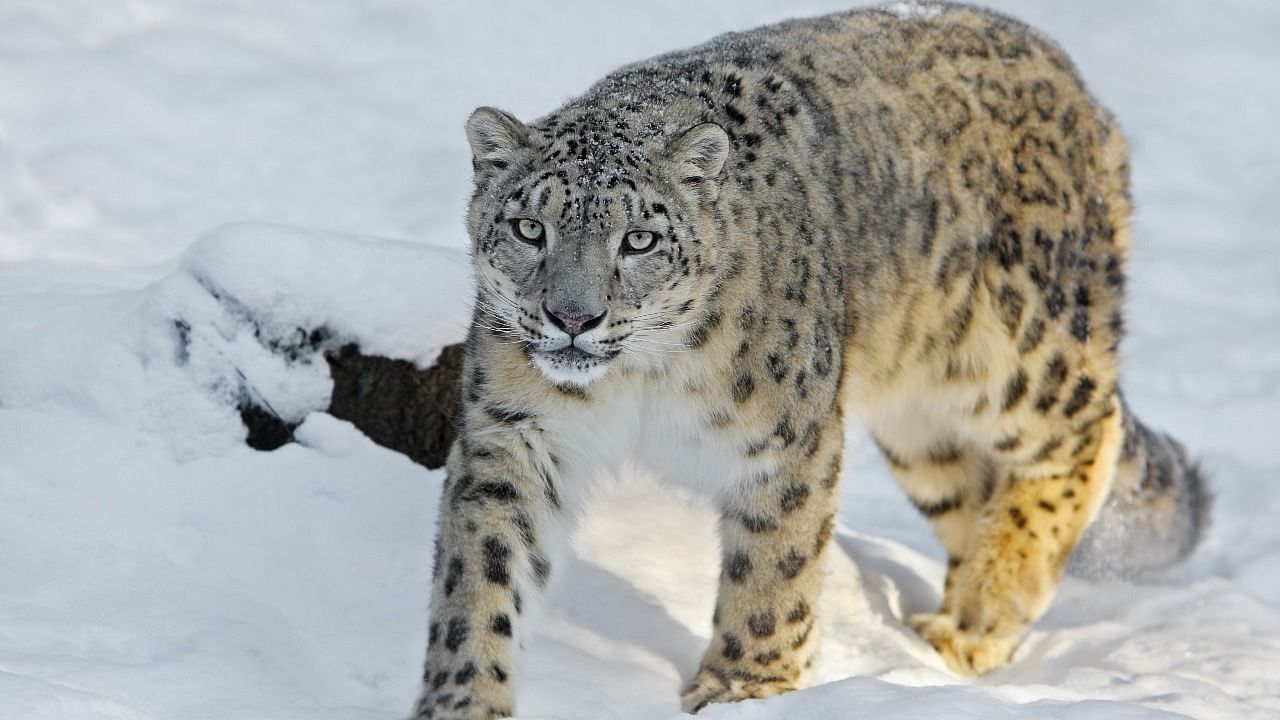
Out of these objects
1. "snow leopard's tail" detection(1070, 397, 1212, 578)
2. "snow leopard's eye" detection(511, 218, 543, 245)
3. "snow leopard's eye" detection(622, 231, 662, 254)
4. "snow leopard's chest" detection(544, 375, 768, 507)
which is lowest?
"snow leopard's tail" detection(1070, 397, 1212, 578)

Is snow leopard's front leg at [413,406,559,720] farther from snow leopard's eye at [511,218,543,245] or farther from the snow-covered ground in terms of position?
snow leopard's eye at [511,218,543,245]

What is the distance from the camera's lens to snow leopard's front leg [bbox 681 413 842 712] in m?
4.50

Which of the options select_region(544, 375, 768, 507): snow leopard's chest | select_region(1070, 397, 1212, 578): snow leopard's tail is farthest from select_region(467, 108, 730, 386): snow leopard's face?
select_region(1070, 397, 1212, 578): snow leopard's tail

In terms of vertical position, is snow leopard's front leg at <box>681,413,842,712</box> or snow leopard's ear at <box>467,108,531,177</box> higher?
snow leopard's ear at <box>467,108,531,177</box>

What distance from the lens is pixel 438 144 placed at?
1008cm

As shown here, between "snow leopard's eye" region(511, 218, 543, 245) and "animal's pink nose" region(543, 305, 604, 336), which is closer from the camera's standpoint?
"animal's pink nose" region(543, 305, 604, 336)

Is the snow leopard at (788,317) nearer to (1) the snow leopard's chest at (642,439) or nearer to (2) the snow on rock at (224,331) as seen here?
(1) the snow leopard's chest at (642,439)

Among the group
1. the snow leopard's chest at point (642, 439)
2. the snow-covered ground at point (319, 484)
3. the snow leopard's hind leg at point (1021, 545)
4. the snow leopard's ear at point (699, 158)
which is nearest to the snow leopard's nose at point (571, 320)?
the snow leopard's chest at point (642, 439)

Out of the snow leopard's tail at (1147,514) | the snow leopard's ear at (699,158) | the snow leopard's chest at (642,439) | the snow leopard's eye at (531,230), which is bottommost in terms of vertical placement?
the snow leopard's tail at (1147,514)

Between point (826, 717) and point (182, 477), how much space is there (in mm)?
2313

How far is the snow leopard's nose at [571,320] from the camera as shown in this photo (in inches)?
152


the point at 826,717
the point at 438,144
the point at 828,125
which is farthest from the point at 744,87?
the point at 438,144

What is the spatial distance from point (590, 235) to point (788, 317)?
0.71m

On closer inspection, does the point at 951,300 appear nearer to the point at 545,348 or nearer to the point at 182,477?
the point at 545,348
